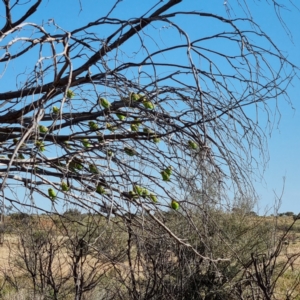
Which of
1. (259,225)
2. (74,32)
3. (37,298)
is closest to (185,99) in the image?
(74,32)

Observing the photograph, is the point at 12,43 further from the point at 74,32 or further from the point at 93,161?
the point at 93,161

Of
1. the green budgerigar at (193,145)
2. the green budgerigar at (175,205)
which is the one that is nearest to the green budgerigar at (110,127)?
the green budgerigar at (193,145)

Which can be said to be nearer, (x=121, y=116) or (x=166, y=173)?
(x=121, y=116)

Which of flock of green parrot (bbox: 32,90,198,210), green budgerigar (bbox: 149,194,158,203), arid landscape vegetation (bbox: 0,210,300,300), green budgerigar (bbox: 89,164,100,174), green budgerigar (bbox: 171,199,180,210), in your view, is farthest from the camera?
arid landscape vegetation (bbox: 0,210,300,300)

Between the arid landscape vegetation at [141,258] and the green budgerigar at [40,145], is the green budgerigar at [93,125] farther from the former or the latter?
the arid landscape vegetation at [141,258]

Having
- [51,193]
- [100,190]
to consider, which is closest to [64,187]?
[51,193]

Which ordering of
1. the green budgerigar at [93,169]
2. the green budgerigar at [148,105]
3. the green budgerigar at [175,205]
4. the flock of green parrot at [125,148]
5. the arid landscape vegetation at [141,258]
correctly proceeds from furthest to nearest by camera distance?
the arid landscape vegetation at [141,258], the green budgerigar at [175,205], the green budgerigar at [93,169], the flock of green parrot at [125,148], the green budgerigar at [148,105]

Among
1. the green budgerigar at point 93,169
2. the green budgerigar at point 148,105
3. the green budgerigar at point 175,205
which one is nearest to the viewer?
the green budgerigar at point 148,105

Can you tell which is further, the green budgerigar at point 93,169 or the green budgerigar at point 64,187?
the green budgerigar at point 93,169

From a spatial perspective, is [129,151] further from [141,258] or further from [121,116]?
[141,258]

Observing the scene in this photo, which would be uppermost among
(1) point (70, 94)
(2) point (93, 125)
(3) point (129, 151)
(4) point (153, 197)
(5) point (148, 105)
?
(1) point (70, 94)

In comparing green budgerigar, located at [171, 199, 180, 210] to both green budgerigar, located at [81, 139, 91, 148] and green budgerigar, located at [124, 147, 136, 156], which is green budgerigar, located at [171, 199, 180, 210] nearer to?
green budgerigar, located at [124, 147, 136, 156]

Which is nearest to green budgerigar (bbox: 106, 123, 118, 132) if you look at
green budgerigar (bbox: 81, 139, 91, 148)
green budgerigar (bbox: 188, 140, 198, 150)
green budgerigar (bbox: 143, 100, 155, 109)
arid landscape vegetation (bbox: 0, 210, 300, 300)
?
green budgerigar (bbox: 81, 139, 91, 148)

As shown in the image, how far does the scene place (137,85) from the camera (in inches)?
164
